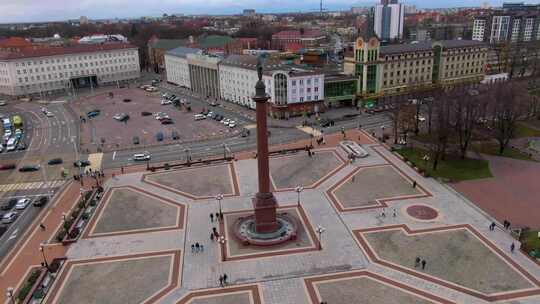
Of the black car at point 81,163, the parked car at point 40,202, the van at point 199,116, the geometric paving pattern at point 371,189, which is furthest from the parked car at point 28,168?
the geometric paving pattern at point 371,189

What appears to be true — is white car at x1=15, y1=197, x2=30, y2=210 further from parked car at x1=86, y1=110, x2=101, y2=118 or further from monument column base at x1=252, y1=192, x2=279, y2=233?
parked car at x1=86, y1=110, x2=101, y2=118

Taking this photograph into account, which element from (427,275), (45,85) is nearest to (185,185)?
(427,275)

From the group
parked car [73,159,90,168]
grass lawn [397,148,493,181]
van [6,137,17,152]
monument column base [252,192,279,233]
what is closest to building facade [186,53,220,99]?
van [6,137,17,152]

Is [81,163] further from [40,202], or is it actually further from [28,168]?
[40,202]

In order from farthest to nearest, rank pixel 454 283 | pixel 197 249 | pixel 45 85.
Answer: pixel 45 85
pixel 197 249
pixel 454 283

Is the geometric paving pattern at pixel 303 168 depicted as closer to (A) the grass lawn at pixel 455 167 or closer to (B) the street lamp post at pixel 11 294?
(A) the grass lawn at pixel 455 167

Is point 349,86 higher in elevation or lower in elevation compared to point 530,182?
higher

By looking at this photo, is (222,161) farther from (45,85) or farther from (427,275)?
(45,85)
